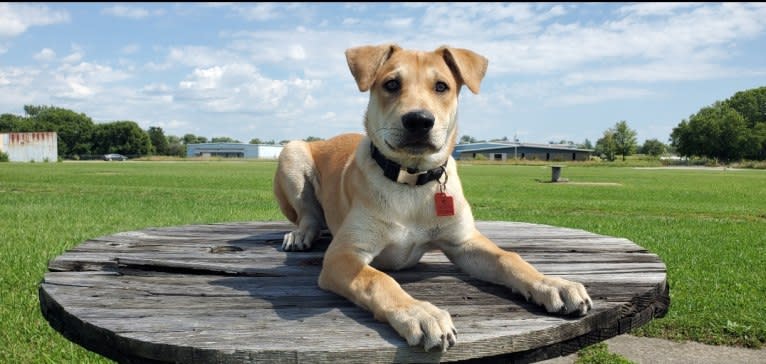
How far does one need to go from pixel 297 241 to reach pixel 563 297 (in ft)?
7.39

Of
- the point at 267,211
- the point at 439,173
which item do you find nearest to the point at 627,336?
the point at 439,173

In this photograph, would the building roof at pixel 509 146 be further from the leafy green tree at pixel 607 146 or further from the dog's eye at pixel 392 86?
the dog's eye at pixel 392 86

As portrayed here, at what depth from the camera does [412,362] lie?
207cm

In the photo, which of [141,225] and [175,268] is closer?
[175,268]

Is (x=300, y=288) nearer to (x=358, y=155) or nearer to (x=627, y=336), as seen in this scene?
(x=358, y=155)

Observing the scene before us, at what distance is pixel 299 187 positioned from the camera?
5.05 m

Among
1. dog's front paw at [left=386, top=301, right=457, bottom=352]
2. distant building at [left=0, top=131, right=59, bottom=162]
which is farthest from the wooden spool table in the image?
distant building at [left=0, top=131, right=59, bottom=162]

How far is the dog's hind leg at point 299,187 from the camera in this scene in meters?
4.89

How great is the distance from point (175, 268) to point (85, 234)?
24.8ft

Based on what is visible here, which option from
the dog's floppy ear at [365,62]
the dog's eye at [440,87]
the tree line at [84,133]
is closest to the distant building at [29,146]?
the tree line at [84,133]

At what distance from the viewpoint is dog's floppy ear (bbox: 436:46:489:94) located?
3.60 m

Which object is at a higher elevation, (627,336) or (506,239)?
(506,239)

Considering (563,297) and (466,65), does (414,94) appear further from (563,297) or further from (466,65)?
(563,297)

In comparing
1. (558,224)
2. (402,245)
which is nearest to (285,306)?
(402,245)
